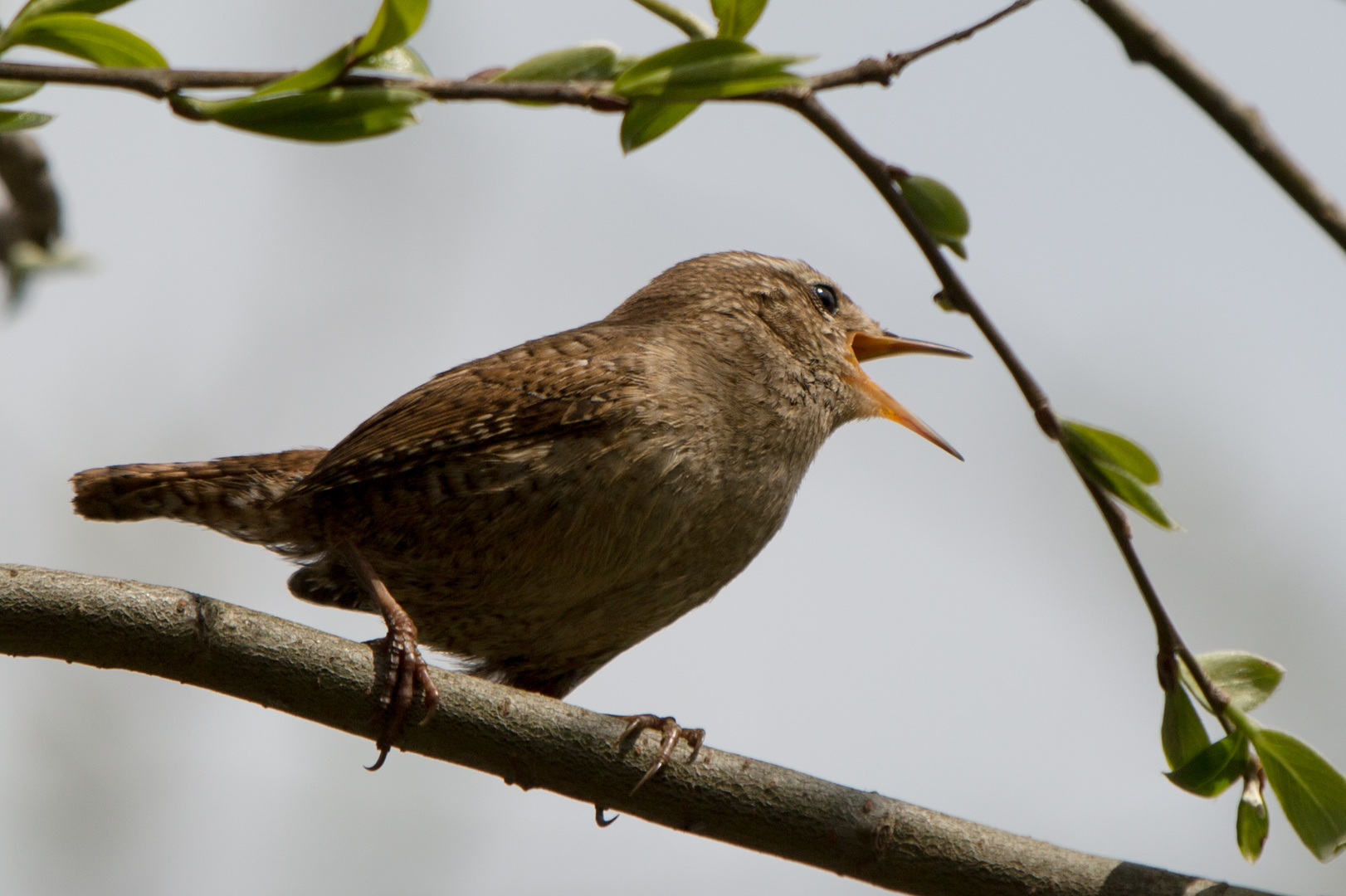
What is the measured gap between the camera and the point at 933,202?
2.09 m

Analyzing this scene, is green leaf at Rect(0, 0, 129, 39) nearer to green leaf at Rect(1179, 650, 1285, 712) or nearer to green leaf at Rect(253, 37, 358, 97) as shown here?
green leaf at Rect(253, 37, 358, 97)

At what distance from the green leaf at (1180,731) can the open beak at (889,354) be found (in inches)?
59.3

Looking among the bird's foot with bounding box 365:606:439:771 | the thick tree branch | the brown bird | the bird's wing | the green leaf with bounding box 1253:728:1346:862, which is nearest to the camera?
the green leaf with bounding box 1253:728:1346:862

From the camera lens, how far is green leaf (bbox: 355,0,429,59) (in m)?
1.73

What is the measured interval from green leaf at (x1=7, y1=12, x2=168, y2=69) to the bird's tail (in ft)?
6.77

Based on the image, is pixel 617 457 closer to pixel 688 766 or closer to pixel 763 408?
pixel 763 408

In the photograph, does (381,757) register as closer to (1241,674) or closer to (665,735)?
(665,735)

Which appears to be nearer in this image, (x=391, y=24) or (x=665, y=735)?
(x=391, y=24)

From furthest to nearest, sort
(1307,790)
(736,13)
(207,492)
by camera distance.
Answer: (207,492)
(1307,790)
(736,13)

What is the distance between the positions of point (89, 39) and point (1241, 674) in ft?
7.12

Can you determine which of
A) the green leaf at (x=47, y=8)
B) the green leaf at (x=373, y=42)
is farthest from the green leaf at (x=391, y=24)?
the green leaf at (x=47, y=8)

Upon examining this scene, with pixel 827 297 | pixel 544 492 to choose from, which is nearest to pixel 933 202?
pixel 544 492

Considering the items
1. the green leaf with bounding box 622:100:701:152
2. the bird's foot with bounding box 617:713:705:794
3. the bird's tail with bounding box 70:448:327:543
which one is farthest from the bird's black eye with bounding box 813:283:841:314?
the green leaf with bounding box 622:100:701:152

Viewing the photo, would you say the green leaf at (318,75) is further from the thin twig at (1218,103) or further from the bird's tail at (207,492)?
the bird's tail at (207,492)
